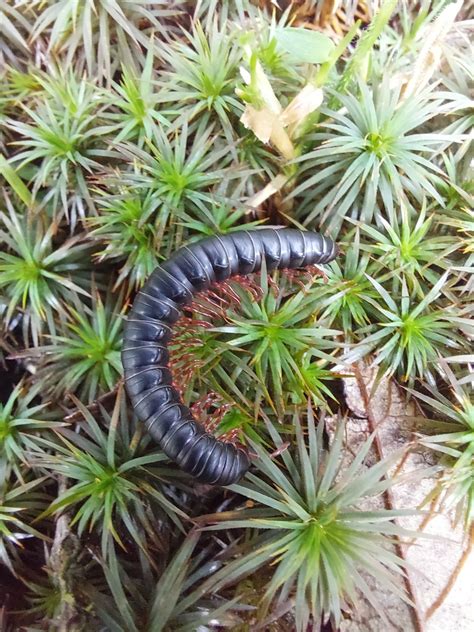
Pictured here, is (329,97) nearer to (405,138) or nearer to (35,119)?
(405,138)

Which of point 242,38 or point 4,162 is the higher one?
point 242,38

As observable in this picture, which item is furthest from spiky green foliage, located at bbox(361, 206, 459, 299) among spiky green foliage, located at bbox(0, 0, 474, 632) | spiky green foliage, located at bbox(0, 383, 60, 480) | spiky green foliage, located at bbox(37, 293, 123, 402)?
spiky green foliage, located at bbox(0, 383, 60, 480)

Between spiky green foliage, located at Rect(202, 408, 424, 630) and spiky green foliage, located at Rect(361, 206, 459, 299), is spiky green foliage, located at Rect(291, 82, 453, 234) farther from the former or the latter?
spiky green foliage, located at Rect(202, 408, 424, 630)

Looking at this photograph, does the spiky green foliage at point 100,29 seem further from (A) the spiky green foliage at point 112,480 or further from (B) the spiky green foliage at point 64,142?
(A) the spiky green foliage at point 112,480

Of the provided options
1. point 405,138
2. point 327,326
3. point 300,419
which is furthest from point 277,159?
point 300,419

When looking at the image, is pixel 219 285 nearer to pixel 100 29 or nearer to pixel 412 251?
pixel 412 251

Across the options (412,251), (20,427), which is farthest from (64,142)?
(412,251)

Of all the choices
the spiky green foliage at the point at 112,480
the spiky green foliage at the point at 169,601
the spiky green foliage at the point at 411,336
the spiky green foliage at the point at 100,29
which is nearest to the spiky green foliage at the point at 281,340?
the spiky green foliage at the point at 411,336
